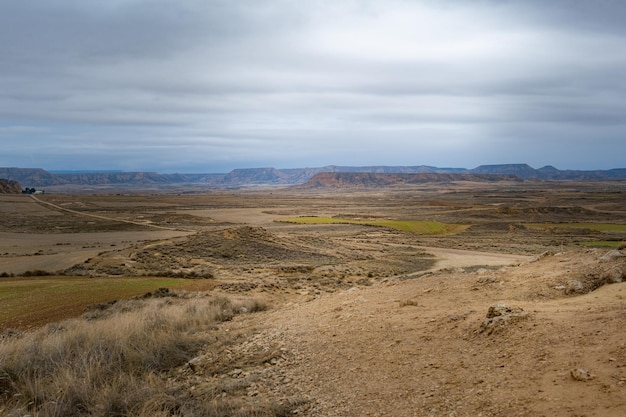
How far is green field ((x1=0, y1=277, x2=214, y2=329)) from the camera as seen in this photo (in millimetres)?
15250

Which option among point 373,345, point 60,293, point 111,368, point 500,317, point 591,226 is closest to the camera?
point 500,317

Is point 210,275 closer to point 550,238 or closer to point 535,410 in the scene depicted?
point 535,410

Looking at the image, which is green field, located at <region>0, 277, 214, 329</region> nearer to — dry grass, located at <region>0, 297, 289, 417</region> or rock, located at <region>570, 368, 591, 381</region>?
dry grass, located at <region>0, 297, 289, 417</region>

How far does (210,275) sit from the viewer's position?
26609 millimetres

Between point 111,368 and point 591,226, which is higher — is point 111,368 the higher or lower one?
the higher one

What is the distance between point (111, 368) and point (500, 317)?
7.71 metres

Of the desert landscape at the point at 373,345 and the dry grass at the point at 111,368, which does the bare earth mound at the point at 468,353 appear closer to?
the desert landscape at the point at 373,345

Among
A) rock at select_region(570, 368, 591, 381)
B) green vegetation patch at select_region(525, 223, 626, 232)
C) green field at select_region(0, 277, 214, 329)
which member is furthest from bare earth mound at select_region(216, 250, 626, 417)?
green vegetation patch at select_region(525, 223, 626, 232)

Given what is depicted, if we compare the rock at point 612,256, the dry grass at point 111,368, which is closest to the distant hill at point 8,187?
the dry grass at point 111,368

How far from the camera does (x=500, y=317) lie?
8383mm

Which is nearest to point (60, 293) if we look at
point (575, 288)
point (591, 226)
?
point (575, 288)

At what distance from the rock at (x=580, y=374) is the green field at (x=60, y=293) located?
14573 millimetres

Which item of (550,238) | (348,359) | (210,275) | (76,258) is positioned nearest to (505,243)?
(550,238)

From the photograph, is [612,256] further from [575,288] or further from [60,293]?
[60,293]
